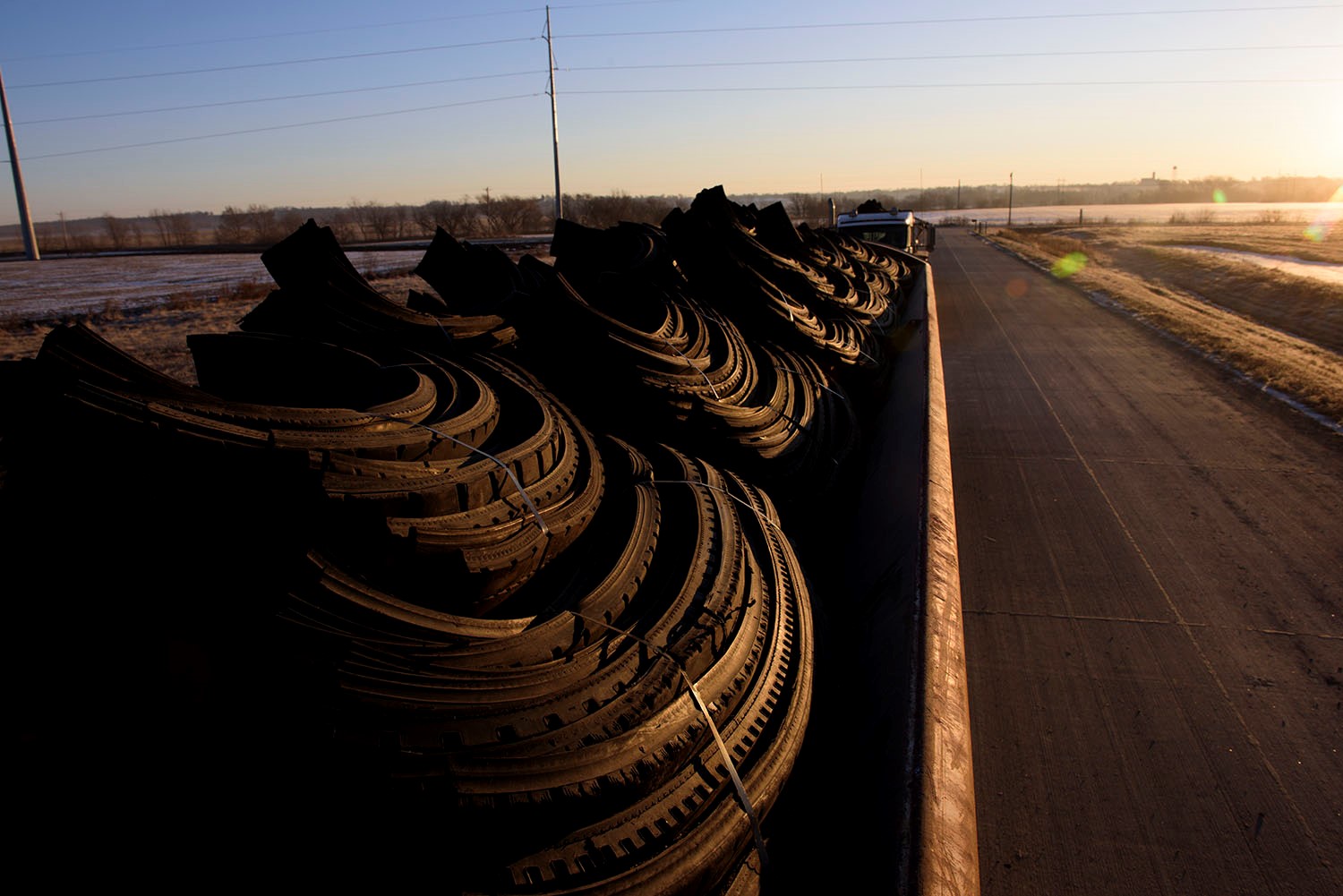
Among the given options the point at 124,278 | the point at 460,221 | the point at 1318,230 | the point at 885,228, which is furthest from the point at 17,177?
the point at 1318,230

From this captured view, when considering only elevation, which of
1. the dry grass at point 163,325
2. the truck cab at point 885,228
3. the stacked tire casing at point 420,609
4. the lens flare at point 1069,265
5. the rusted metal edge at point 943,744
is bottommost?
the rusted metal edge at point 943,744

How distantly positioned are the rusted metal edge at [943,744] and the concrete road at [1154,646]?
900 millimetres

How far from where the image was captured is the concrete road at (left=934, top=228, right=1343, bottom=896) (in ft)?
11.2

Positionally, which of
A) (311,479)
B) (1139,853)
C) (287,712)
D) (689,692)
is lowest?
(1139,853)

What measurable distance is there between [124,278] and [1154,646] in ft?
130

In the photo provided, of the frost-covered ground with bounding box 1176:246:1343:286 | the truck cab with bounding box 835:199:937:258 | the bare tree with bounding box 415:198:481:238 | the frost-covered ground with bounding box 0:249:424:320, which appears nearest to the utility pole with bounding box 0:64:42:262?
the frost-covered ground with bounding box 0:249:424:320

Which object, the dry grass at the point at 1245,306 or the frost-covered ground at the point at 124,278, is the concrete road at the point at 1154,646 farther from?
the frost-covered ground at the point at 124,278

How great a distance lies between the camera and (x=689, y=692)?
2.75m

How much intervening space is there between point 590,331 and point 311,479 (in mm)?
3031

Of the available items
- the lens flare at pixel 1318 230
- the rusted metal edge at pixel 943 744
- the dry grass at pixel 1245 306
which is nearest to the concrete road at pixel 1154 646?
the rusted metal edge at pixel 943 744

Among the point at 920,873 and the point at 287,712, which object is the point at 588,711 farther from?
the point at 920,873

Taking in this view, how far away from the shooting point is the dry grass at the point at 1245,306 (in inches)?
464

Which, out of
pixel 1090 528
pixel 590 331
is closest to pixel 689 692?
pixel 590 331

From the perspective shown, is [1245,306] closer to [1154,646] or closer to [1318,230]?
[1154,646]
